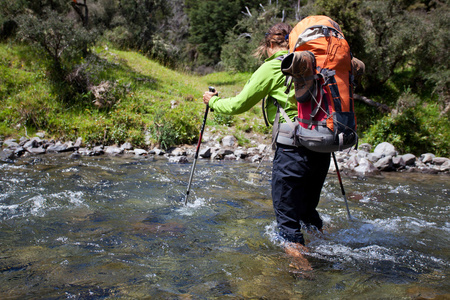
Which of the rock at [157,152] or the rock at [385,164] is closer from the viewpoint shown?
the rock at [385,164]

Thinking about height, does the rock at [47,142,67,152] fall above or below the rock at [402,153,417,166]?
below

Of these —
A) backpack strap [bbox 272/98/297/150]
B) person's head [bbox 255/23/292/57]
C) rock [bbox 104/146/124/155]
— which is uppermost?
person's head [bbox 255/23/292/57]

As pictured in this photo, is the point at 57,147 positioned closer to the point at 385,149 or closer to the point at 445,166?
the point at 385,149

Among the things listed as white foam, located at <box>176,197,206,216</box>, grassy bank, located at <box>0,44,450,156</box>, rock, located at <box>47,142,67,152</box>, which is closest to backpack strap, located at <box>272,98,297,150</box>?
white foam, located at <box>176,197,206,216</box>

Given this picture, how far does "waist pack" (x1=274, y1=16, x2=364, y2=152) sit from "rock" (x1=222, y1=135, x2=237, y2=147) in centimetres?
730

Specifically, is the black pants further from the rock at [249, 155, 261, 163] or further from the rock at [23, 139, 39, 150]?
the rock at [23, 139, 39, 150]

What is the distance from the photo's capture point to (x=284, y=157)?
120 inches

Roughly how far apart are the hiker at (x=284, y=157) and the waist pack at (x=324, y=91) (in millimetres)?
228

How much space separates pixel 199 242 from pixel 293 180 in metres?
1.39

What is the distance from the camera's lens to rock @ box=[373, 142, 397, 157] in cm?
935

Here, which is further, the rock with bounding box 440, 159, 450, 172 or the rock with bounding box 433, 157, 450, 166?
the rock with bounding box 433, 157, 450, 166

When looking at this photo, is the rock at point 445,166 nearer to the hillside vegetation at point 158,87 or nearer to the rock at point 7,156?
the hillside vegetation at point 158,87

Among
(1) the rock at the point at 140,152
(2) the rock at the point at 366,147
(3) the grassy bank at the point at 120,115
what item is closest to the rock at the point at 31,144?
(3) the grassy bank at the point at 120,115

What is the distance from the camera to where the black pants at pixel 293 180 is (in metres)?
2.99
